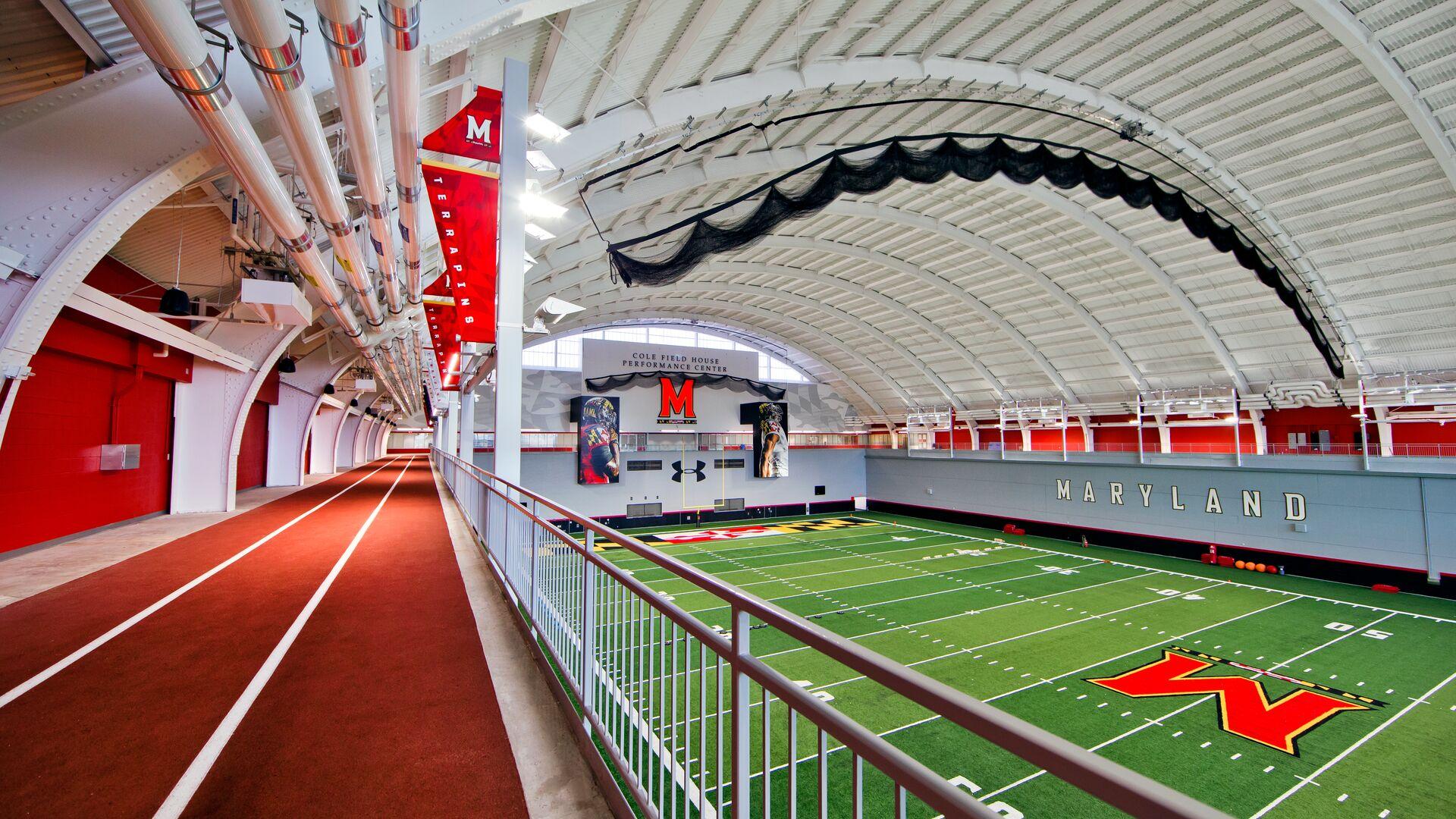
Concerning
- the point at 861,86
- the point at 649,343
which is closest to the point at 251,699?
the point at 861,86

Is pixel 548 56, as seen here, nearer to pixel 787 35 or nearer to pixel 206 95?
pixel 787 35

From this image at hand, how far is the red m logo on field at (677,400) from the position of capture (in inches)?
1172

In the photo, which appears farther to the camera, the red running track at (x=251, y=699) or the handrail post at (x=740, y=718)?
the red running track at (x=251, y=699)

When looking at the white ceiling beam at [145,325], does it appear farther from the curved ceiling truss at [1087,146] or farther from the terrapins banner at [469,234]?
the curved ceiling truss at [1087,146]

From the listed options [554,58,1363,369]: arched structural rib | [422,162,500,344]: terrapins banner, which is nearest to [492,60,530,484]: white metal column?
[422,162,500,344]: terrapins banner

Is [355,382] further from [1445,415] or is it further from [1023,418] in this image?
[1445,415]

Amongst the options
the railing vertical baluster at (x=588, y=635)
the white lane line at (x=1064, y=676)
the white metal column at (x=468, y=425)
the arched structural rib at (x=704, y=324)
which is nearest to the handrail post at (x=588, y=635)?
the railing vertical baluster at (x=588, y=635)

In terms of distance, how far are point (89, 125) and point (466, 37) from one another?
10.2ft

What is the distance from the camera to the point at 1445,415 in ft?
55.7

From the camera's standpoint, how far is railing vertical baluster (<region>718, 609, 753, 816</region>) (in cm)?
192

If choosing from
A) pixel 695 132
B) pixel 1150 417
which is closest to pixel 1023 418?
pixel 1150 417

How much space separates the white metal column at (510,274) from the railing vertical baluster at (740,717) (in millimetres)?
5687

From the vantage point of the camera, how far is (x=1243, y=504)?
19391mm

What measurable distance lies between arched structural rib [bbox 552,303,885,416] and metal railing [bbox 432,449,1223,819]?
22345 millimetres
